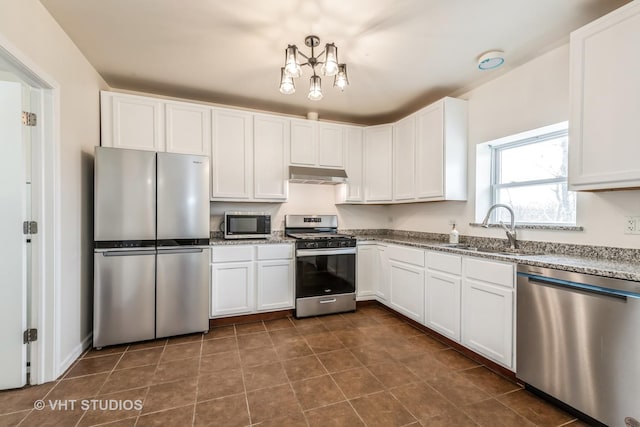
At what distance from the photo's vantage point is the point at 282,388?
6.24ft

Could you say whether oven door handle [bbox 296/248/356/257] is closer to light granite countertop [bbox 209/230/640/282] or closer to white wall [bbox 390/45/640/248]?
light granite countertop [bbox 209/230/640/282]

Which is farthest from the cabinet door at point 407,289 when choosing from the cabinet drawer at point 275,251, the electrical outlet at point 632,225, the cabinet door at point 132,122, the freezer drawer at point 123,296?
the cabinet door at point 132,122

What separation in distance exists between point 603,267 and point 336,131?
294cm

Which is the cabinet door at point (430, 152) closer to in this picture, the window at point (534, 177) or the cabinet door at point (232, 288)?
the window at point (534, 177)

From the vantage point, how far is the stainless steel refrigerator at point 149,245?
2.43 metres

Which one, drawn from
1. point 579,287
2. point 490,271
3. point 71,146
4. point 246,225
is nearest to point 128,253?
point 71,146

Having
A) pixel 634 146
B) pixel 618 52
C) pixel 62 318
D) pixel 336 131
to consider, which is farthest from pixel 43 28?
pixel 634 146

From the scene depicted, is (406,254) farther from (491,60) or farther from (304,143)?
(491,60)

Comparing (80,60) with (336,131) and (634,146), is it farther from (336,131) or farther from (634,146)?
(634,146)

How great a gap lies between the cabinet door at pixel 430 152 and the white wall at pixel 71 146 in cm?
337

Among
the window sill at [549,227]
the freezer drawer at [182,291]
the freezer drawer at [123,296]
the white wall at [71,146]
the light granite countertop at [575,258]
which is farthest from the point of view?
the freezer drawer at [182,291]

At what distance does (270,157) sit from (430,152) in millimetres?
1898

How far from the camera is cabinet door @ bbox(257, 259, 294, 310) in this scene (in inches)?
122

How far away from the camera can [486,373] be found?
6.91 feet
